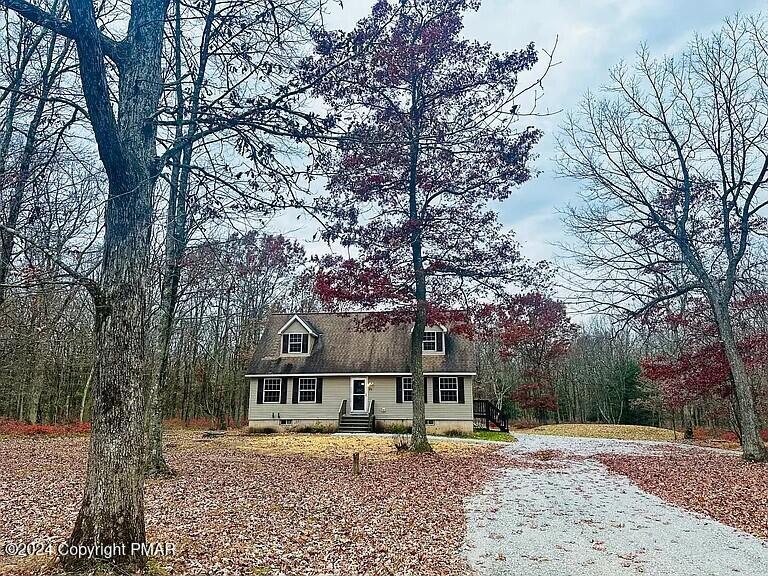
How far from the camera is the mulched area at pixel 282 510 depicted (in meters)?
5.27

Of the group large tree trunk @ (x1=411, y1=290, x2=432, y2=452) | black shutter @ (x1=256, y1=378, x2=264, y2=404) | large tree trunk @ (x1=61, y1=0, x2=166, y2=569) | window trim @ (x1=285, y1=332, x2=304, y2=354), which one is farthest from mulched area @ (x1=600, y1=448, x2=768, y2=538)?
black shutter @ (x1=256, y1=378, x2=264, y2=404)

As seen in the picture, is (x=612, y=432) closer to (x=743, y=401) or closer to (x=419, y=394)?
(x=743, y=401)

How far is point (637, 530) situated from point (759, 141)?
12.3m

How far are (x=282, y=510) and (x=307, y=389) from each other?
1666cm

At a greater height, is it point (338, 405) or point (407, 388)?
point (407, 388)

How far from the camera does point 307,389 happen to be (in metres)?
23.8

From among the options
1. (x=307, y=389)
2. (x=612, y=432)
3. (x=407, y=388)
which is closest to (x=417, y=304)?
(x=407, y=388)

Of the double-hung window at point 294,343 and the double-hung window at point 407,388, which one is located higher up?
the double-hung window at point 294,343

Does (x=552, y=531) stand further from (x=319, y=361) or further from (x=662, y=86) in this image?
(x=319, y=361)

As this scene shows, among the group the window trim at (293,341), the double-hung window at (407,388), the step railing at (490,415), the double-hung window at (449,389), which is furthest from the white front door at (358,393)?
the step railing at (490,415)

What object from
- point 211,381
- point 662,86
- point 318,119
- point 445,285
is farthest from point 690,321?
point 211,381

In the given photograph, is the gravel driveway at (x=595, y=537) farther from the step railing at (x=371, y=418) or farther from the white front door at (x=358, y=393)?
the white front door at (x=358, y=393)

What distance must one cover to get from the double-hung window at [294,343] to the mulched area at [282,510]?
11.1m

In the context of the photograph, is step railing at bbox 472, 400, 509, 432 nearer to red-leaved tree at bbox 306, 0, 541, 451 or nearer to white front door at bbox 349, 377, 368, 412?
white front door at bbox 349, 377, 368, 412
